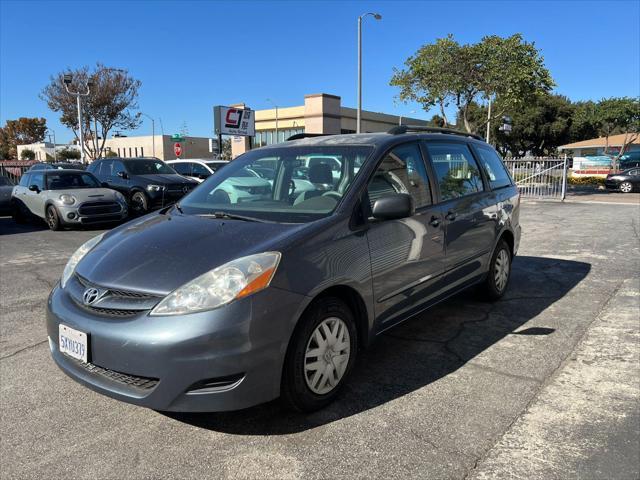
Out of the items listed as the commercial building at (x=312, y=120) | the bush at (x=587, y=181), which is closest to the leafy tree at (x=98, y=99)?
the commercial building at (x=312, y=120)

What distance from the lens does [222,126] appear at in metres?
25.0

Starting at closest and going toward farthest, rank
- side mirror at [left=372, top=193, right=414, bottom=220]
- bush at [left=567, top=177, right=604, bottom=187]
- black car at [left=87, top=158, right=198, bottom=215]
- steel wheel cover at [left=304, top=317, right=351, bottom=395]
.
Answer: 1. steel wheel cover at [left=304, top=317, right=351, bottom=395]
2. side mirror at [left=372, top=193, right=414, bottom=220]
3. black car at [left=87, top=158, right=198, bottom=215]
4. bush at [left=567, top=177, right=604, bottom=187]

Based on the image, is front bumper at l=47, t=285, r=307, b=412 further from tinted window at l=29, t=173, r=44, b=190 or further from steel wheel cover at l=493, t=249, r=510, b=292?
tinted window at l=29, t=173, r=44, b=190

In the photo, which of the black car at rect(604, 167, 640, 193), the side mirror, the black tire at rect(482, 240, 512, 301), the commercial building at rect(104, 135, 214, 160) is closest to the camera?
the side mirror

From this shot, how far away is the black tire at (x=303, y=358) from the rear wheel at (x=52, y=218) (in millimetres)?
10260

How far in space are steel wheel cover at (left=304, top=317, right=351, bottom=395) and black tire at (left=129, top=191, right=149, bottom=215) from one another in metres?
11.6

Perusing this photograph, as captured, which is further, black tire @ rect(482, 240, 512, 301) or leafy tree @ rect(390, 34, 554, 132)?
Result: leafy tree @ rect(390, 34, 554, 132)

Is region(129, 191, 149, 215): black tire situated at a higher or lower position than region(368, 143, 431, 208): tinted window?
lower

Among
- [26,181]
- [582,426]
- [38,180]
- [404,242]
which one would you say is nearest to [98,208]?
[38,180]

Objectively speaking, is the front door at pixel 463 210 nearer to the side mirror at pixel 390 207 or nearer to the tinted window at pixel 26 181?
the side mirror at pixel 390 207

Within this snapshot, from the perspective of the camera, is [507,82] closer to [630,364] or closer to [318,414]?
[630,364]

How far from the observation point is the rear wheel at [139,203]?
1358cm

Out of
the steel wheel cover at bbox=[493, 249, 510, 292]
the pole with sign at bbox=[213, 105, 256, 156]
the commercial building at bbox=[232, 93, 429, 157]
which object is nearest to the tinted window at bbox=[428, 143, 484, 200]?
the steel wheel cover at bbox=[493, 249, 510, 292]

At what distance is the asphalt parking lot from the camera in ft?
8.38
